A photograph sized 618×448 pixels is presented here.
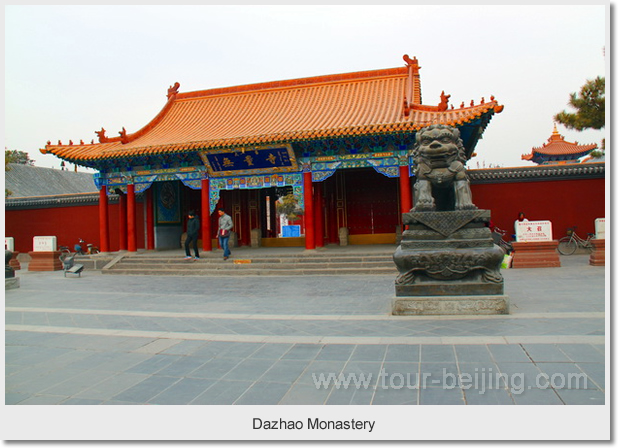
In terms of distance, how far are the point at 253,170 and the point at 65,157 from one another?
5339 millimetres

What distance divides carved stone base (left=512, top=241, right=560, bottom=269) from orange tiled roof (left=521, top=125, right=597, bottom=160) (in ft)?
48.1

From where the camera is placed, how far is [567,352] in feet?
10.7

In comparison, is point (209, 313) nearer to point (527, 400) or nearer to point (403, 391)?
point (403, 391)

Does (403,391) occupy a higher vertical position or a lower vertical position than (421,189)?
lower

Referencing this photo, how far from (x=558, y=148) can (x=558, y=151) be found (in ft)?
1.19

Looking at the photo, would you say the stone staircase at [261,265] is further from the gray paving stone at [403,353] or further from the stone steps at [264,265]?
the gray paving stone at [403,353]

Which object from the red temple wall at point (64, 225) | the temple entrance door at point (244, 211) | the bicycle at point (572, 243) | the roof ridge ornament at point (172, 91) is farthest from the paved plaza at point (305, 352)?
the roof ridge ornament at point (172, 91)

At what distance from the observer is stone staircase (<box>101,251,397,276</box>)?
9984 millimetres

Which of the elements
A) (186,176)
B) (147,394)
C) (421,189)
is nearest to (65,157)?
(186,176)

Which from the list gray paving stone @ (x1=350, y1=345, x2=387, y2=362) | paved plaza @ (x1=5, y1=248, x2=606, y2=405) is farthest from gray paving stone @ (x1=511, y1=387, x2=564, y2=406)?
gray paving stone @ (x1=350, y1=345, x2=387, y2=362)

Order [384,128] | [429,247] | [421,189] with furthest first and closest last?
[384,128] → [421,189] → [429,247]

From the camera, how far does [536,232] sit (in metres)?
9.52

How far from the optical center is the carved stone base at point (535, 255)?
9.35 metres

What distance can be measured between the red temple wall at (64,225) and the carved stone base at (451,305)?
39.4ft
